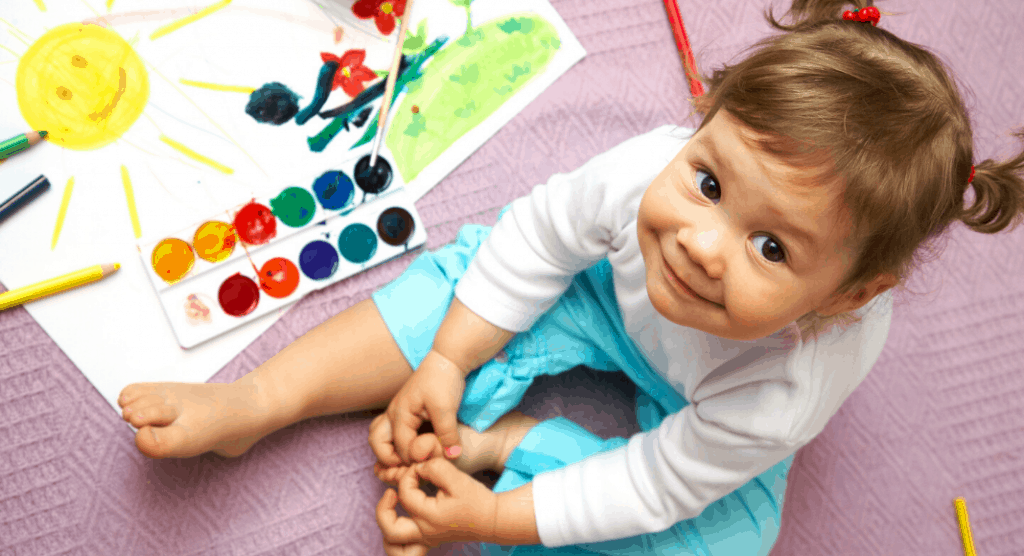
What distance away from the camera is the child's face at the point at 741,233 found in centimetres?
34

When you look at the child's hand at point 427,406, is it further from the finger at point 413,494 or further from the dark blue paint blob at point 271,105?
the dark blue paint blob at point 271,105

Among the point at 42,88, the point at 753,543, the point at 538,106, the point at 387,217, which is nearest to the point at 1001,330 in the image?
the point at 753,543

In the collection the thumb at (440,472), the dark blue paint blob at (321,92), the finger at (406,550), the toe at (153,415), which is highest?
the dark blue paint blob at (321,92)

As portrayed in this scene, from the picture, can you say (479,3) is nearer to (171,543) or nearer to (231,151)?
(231,151)

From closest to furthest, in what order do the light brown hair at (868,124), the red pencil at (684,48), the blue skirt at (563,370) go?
1. the light brown hair at (868,124)
2. the blue skirt at (563,370)
3. the red pencil at (684,48)

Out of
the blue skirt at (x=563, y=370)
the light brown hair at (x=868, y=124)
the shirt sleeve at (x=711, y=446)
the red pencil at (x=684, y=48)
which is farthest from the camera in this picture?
the red pencil at (x=684, y=48)

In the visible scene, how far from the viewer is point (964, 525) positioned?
68 centimetres

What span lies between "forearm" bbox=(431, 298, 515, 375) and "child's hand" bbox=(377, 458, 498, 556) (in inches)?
3.4

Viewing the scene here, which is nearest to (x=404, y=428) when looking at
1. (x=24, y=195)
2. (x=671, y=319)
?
(x=671, y=319)

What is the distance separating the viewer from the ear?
38cm

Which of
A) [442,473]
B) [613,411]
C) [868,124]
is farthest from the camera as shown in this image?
[613,411]

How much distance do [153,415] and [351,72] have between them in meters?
0.33

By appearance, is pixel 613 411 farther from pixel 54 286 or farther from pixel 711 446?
pixel 54 286

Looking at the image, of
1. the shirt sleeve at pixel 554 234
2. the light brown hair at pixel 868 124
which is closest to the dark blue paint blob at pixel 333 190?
the shirt sleeve at pixel 554 234
